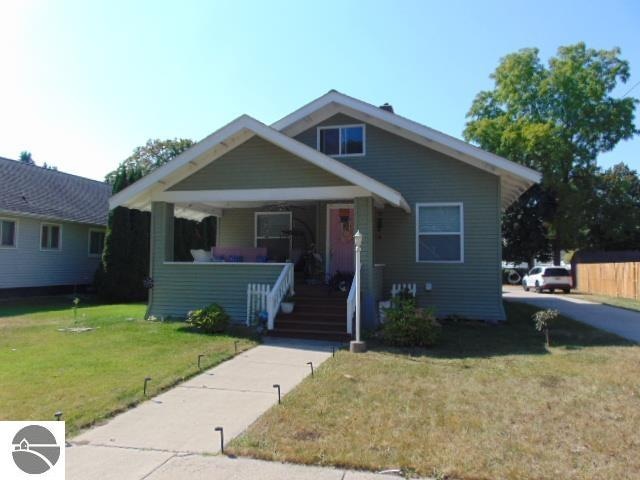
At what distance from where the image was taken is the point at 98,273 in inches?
739

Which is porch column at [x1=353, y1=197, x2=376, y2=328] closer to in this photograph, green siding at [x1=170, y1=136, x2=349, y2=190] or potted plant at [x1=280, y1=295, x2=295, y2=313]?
green siding at [x1=170, y1=136, x2=349, y2=190]

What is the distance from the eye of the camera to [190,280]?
11664 mm

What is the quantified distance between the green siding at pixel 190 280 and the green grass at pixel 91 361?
27.1 inches

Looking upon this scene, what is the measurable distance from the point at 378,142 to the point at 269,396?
888 centimetres

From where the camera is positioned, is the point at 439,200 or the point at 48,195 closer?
the point at 439,200

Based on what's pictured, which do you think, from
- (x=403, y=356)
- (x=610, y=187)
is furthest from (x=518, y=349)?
(x=610, y=187)

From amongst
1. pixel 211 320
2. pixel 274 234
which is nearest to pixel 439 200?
pixel 274 234

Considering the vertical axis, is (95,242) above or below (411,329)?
above

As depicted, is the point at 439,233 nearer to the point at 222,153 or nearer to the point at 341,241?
the point at 341,241

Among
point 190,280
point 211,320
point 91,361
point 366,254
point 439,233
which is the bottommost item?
point 91,361

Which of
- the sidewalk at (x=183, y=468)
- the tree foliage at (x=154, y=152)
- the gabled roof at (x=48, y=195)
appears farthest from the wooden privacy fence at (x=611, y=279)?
the tree foliage at (x=154, y=152)

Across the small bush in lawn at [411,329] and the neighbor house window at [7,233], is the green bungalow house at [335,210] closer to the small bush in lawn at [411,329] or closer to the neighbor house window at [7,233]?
the small bush in lawn at [411,329]

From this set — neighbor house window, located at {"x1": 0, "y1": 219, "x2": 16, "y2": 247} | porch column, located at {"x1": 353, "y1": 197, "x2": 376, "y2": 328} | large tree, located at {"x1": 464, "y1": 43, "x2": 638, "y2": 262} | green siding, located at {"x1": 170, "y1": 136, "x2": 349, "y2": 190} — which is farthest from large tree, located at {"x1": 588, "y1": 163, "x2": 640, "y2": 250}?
neighbor house window, located at {"x1": 0, "y1": 219, "x2": 16, "y2": 247}

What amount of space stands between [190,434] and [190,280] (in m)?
7.38
